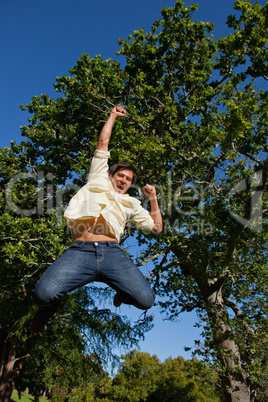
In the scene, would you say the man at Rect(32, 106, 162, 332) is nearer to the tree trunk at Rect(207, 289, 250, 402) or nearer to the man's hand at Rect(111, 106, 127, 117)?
the man's hand at Rect(111, 106, 127, 117)

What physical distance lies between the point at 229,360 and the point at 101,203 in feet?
31.3

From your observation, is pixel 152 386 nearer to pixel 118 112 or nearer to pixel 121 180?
pixel 121 180

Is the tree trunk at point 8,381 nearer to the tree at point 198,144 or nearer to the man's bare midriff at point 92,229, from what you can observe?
the tree at point 198,144

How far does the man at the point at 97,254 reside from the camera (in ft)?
8.70

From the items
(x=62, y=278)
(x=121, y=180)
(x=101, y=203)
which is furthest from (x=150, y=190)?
(x=62, y=278)

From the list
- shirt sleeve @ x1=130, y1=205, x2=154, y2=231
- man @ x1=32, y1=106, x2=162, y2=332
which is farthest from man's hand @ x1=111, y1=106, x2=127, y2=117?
shirt sleeve @ x1=130, y1=205, x2=154, y2=231

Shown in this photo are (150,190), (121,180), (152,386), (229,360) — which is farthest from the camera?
(152,386)

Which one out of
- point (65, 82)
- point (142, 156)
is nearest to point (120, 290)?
point (142, 156)

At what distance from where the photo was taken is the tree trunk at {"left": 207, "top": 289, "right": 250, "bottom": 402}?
10.2 m

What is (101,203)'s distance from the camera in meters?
3.10

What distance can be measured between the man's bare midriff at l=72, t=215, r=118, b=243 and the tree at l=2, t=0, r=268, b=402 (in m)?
7.20

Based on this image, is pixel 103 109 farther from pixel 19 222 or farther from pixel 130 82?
pixel 19 222

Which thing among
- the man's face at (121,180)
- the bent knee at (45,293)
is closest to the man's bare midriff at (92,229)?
the man's face at (121,180)

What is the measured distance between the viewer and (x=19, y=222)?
10398 mm
